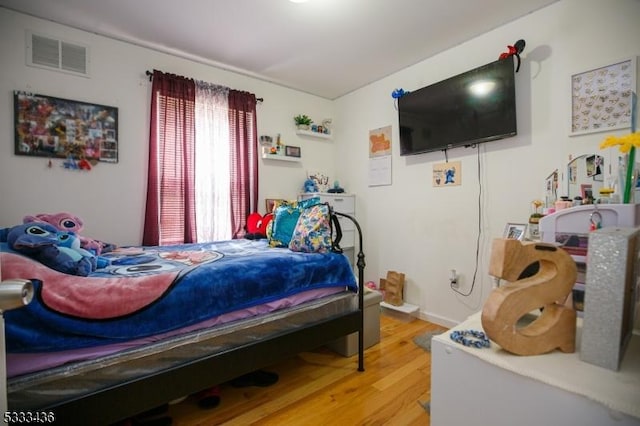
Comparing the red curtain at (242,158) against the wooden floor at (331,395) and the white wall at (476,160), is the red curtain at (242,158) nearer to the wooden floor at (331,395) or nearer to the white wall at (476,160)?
the white wall at (476,160)

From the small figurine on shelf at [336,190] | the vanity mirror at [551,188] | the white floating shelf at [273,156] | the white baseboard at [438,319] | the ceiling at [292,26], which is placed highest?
the ceiling at [292,26]

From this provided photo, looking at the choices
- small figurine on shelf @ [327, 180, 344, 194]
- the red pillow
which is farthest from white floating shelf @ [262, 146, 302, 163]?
the red pillow

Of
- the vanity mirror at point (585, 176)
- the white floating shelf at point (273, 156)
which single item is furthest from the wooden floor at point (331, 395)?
the white floating shelf at point (273, 156)

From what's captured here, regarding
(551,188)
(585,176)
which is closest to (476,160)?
(551,188)

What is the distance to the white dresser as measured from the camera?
11.1 feet

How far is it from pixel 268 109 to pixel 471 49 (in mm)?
2110

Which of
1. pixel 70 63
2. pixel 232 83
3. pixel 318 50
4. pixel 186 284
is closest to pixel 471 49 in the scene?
pixel 318 50

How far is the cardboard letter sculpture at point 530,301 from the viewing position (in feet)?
2.19

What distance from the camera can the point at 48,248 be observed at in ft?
3.96

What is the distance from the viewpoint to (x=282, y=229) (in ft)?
7.52

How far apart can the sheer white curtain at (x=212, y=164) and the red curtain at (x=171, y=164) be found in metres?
0.09

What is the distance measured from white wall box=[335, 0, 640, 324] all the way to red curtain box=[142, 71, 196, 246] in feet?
6.22

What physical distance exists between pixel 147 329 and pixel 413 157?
265cm

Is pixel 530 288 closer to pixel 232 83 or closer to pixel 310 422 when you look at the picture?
pixel 310 422
